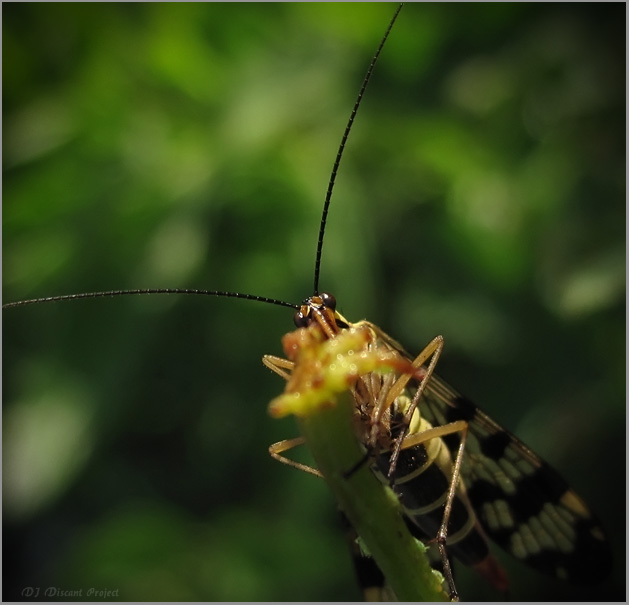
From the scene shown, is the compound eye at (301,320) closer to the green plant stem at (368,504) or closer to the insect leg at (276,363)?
the insect leg at (276,363)

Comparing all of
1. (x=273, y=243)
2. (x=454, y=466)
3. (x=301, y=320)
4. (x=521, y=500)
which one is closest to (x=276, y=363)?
(x=301, y=320)

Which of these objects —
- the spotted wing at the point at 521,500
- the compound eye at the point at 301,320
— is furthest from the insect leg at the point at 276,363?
the spotted wing at the point at 521,500

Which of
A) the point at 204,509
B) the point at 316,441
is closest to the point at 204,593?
the point at 204,509

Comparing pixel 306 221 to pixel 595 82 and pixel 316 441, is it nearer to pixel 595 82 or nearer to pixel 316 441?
pixel 595 82

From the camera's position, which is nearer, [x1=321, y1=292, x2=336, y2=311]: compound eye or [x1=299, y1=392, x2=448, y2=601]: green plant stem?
[x1=299, y1=392, x2=448, y2=601]: green plant stem

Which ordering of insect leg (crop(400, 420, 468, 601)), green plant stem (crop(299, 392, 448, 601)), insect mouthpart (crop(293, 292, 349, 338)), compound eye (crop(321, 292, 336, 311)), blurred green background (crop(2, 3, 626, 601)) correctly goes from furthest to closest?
blurred green background (crop(2, 3, 626, 601)) → compound eye (crop(321, 292, 336, 311)) → insect mouthpart (crop(293, 292, 349, 338)) → insect leg (crop(400, 420, 468, 601)) → green plant stem (crop(299, 392, 448, 601))

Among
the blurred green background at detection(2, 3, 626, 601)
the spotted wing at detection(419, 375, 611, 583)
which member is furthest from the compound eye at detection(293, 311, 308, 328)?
the blurred green background at detection(2, 3, 626, 601)

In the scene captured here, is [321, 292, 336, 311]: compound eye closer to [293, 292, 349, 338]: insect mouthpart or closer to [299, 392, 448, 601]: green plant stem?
[293, 292, 349, 338]: insect mouthpart
